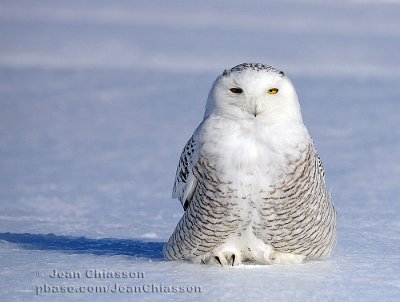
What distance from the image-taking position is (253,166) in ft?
13.3

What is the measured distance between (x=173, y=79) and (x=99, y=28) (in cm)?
654

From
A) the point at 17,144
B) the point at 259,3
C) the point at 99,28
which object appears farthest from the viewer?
the point at 259,3

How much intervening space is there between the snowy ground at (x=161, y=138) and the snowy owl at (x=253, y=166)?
19 cm

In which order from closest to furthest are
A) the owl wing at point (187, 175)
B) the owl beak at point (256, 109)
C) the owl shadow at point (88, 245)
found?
the owl beak at point (256, 109)
the owl wing at point (187, 175)
the owl shadow at point (88, 245)

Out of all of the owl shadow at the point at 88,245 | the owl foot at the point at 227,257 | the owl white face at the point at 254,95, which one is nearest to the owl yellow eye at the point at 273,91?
the owl white face at the point at 254,95

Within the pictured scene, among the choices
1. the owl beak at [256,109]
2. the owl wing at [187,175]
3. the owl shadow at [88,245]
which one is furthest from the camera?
the owl shadow at [88,245]

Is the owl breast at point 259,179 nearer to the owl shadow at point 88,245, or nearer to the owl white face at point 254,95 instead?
the owl white face at point 254,95

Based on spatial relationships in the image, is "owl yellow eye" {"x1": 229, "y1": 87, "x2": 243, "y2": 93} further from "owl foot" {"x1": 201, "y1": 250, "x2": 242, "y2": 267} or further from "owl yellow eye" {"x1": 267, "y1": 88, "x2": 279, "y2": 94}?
"owl foot" {"x1": 201, "y1": 250, "x2": 242, "y2": 267}

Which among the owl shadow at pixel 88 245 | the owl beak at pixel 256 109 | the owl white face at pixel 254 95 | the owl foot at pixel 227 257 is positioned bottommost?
the owl foot at pixel 227 257

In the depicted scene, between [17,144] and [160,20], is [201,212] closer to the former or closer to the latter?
[17,144]

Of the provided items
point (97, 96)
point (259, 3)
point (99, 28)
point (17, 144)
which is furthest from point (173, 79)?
point (259, 3)

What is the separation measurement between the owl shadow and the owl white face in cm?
82

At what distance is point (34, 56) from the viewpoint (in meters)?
15.6

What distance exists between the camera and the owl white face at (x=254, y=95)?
13.1 feet
